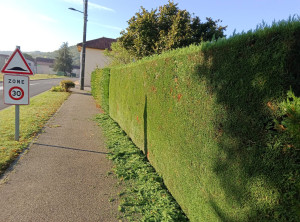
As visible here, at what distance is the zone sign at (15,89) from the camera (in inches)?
218

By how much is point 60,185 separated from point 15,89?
346cm

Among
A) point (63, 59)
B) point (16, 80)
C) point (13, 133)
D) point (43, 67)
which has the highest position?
point (63, 59)

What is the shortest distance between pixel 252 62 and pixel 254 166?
89 cm

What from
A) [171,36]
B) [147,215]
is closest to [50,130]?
[147,215]

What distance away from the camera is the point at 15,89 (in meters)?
5.68

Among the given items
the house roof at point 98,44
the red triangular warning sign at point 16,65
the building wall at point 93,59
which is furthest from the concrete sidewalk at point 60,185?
the house roof at point 98,44

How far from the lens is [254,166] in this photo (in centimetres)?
176

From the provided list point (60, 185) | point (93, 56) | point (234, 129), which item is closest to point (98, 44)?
point (93, 56)

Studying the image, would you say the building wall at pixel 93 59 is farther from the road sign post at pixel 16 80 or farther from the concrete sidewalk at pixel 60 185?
the concrete sidewalk at pixel 60 185

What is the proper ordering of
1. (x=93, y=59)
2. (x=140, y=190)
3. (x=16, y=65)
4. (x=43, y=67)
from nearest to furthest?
(x=140, y=190) → (x=16, y=65) → (x=93, y=59) → (x=43, y=67)

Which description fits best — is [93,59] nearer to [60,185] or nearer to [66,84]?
[66,84]

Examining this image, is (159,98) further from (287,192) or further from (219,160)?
(287,192)

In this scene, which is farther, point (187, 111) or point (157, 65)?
point (157, 65)

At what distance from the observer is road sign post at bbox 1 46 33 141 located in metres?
5.54
